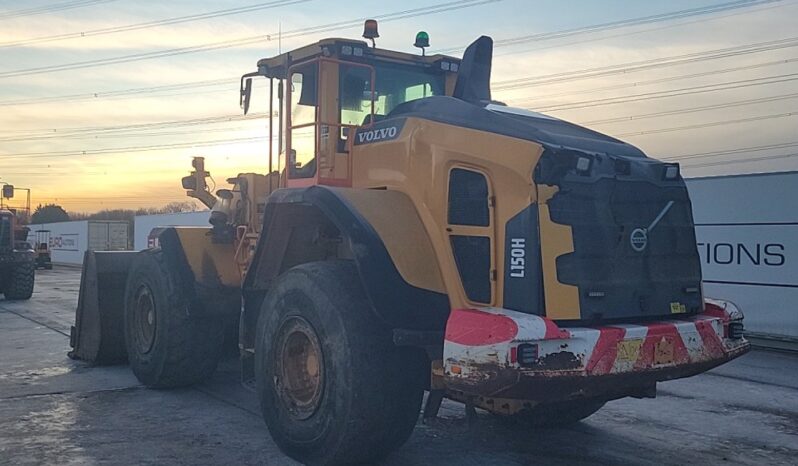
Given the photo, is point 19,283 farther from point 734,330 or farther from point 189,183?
point 734,330

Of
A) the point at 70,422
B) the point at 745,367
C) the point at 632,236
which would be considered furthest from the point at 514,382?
the point at 745,367

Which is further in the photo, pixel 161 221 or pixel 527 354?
pixel 161 221

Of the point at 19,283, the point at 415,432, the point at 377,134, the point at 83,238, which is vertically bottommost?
the point at 415,432

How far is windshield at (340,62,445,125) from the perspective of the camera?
263 inches

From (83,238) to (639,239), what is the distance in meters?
46.7

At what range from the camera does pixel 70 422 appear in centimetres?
723

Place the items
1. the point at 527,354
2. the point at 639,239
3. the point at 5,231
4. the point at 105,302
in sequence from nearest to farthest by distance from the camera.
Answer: the point at 527,354 < the point at 639,239 < the point at 105,302 < the point at 5,231

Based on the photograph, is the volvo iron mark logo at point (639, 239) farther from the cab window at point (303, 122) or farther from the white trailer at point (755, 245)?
the white trailer at point (755, 245)

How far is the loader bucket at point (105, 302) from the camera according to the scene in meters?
9.88

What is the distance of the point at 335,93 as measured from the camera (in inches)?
261

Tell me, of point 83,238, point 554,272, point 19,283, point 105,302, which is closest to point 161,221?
point 83,238

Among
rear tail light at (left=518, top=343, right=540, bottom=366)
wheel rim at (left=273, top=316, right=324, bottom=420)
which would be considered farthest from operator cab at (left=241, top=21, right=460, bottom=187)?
rear tail light at (left=518, top=343, right=540, bottom=366)

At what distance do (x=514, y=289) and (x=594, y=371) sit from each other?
674mm

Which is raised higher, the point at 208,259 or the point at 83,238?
the point at 83,238
